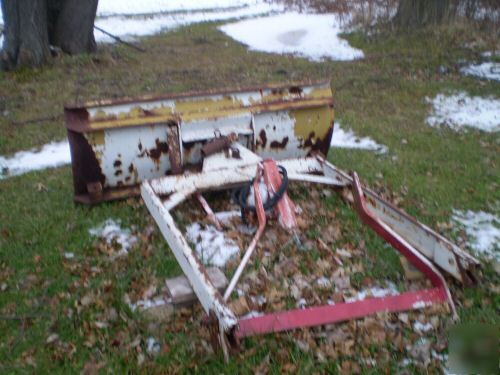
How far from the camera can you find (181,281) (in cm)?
401

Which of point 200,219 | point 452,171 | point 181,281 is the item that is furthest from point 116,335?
point 452,171

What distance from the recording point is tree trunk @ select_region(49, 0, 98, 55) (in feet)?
38.8

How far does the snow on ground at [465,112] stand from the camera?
8484 millimetres

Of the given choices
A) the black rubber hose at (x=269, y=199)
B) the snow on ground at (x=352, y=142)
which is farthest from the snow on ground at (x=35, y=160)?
the snow on ground at (x=352, y=142)

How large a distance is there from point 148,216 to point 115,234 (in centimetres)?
38

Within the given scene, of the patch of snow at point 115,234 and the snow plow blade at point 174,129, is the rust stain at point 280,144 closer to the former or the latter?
the snow plow blade at point 174,129

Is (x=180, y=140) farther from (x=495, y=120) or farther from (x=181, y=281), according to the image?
(x=495, y=120)

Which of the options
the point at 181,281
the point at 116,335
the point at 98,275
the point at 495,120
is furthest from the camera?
the point at 495,120

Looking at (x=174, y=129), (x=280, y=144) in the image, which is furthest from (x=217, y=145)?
(x=280, y=144)

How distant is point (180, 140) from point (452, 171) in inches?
126

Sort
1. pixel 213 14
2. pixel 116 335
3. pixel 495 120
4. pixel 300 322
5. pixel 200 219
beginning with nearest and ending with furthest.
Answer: pixel 300 322, pixel 116 335, pixel 200 219, pixel 495 120, pixel 213 14

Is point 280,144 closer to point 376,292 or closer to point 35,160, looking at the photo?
point 376,292

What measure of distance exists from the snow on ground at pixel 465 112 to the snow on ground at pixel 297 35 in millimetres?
3922

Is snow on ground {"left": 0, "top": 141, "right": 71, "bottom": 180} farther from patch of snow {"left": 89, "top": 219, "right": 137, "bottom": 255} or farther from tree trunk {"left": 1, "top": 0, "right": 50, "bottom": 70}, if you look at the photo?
tree trunk {"left": 1, "top": 0, "right": 50, "bottom": 70}
